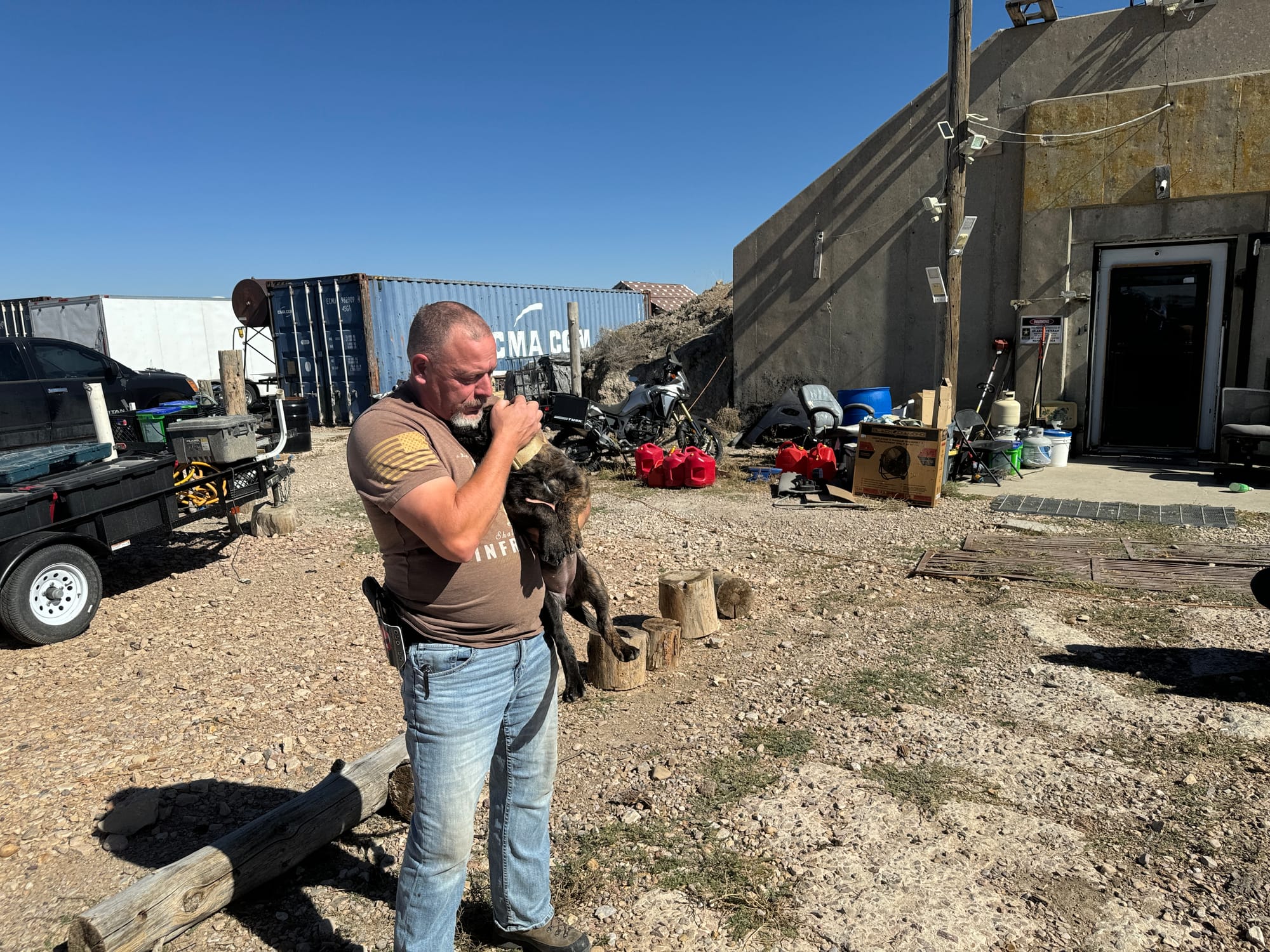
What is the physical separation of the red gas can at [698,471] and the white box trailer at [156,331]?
12472 mm

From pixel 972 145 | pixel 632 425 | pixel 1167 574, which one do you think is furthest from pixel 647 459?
pixel 1167 574

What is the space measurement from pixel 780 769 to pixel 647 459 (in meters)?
6.63

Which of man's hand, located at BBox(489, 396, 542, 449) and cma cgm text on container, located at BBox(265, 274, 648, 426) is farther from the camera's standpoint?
cma cgm text on container, located at BBox(265, 274, 648, 426)

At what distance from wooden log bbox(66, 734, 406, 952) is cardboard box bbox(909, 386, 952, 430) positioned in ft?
23.1

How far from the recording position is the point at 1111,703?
12.9ft

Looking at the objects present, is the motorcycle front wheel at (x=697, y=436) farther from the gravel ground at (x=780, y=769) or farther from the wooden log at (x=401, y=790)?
the wooden log at (x=401, y=790)

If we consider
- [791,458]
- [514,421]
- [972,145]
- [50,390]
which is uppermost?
[972,145]

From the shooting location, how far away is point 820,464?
9375 millimetres

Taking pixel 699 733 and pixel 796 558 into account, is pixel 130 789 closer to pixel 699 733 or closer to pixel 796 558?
pixel 699 733

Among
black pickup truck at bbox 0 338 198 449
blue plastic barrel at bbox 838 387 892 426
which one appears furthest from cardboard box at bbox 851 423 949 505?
black pickup truck at bbox 0 338 198 449

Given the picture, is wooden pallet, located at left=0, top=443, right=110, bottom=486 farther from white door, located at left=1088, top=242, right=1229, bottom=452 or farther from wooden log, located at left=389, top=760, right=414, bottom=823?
white door, located at left=1088, top=242, right=1229, bottom=452

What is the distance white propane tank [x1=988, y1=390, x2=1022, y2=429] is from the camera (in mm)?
9828

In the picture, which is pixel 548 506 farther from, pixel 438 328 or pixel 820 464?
pixel 820 464

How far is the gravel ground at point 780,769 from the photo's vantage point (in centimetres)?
263
